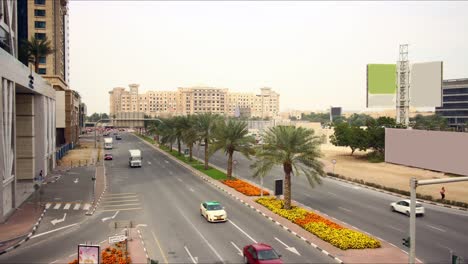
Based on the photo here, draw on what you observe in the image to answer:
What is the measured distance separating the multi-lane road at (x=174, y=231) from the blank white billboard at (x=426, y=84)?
40.9m

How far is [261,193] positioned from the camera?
4350cm

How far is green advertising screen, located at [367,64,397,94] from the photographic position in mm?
74688

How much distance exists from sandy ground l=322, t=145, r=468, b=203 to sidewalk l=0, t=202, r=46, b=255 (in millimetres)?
40026

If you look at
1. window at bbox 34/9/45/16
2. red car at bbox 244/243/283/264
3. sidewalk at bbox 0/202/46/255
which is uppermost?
window at bbox 34/9/45/16

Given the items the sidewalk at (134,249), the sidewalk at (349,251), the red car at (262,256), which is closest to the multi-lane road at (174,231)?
the sidewalk at (134,249)

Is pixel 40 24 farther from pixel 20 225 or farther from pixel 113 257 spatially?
pixel 113 257

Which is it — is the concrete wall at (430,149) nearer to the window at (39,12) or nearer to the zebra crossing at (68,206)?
the zebra crossing at (68,206)

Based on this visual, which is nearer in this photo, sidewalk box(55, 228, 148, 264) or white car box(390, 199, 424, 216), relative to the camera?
sidewalk box(55, 228, 148, 264)

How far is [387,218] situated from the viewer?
35.2 metres

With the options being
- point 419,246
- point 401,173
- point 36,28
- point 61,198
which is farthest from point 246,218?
point 36,28

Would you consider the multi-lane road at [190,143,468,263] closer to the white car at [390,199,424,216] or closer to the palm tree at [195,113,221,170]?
the white car at [390,199,424,216]

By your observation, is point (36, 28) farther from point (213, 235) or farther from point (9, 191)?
point (213, 235)

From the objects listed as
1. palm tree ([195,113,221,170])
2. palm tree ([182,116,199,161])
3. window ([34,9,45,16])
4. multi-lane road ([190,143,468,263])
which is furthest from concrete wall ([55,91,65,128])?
multi-lane road ([190,143,468,263])

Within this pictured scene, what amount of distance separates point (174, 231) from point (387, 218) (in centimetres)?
1792
